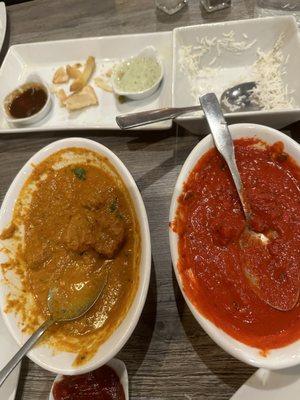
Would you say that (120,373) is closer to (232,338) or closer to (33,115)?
(232,338)

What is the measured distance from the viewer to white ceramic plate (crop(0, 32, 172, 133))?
2.24 metres

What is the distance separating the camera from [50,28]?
2758 mm

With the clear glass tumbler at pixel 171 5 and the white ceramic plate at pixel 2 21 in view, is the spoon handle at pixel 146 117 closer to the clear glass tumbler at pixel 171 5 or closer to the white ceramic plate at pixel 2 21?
the clear glass tumbler at pixel 171 5

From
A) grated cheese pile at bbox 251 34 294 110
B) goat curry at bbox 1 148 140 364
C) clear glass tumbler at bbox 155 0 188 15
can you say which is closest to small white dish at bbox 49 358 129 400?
goat curry at bbox 1 148 140 364

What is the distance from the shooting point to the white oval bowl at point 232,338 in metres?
1.19

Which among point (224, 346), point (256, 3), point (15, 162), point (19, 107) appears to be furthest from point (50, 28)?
point (224, 346)

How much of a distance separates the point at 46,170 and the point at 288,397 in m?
1.42

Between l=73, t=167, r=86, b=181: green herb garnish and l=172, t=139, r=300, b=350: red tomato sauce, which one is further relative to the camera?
l=73, t=167, r=86, b=181: green herb garnish

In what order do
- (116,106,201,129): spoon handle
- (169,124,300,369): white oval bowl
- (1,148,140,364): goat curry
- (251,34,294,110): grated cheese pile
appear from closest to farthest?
(169,124,300,369): white oval bowl, (1,148,140,364): goat curry, (116,106,201,129): spoon handle, (251,34,294,110): grated cheese pile

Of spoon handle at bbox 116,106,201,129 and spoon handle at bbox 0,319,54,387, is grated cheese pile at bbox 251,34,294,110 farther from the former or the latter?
spoon handle at bbox 0,319,54,387

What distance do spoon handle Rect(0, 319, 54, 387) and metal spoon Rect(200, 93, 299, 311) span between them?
2.80ft

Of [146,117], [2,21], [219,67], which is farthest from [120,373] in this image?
[2,21]

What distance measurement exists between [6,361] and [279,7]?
8.69 feet

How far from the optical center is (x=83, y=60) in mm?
2541
